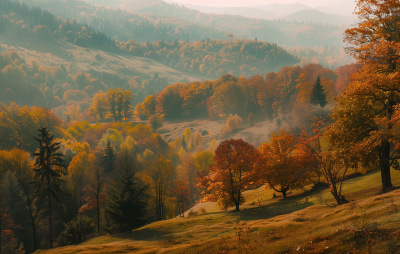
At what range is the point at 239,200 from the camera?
3947cm

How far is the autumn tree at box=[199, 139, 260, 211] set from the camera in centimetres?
3878

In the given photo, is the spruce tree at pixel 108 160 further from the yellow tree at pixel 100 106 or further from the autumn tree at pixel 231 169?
the yellow tree at pixel 100 106

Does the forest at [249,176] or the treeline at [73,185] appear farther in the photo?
the treeline at [73,185]

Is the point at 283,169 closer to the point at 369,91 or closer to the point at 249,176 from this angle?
the point at 249,176

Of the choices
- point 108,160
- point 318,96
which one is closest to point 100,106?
point 108,160

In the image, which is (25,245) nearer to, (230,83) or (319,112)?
(319,112)

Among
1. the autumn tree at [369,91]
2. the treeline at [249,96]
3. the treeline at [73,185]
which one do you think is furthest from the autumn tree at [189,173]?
the autumn tree at [369,91]

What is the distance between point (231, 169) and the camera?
130 ft

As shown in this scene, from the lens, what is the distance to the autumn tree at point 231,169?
38781mm

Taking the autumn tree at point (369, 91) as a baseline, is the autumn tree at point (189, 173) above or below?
below

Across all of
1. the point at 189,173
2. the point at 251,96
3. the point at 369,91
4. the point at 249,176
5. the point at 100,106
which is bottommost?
the point at 189,173

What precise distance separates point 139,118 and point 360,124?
14505 centimetres

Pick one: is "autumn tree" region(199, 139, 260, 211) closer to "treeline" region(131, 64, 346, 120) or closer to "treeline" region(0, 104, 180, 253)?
"treeline" region(0, 104, 180, 253)

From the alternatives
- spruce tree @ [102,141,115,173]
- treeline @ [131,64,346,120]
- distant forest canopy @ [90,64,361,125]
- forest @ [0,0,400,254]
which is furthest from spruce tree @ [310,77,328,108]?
spruce tree @ [102,141,115,173]
